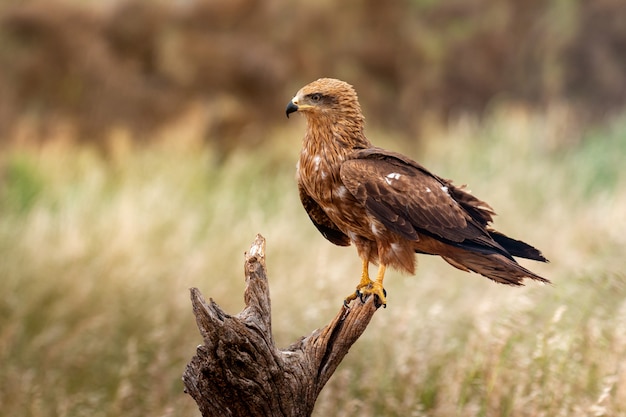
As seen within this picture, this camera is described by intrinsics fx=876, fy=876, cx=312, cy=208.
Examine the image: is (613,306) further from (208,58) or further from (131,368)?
(208,58)

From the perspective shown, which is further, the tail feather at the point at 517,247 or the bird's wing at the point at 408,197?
the bird's wing at the point at 408,197

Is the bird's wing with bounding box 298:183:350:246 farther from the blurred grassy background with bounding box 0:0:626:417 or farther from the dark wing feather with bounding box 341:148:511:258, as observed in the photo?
the blurred grassy background with bounding box 0:0:626:417

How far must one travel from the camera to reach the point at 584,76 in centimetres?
2455

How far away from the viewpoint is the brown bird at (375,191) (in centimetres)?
291

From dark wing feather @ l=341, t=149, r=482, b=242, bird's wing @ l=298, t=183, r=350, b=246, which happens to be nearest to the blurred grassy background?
bird's wing @ l=298, t=183, r=350, b=246

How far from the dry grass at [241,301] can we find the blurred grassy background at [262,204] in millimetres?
26

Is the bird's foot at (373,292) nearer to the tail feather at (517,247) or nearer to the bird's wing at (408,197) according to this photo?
the bird's wing at (408,197)

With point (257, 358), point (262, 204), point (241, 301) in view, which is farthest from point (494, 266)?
point (262, 204)

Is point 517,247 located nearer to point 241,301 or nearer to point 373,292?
point 373,292

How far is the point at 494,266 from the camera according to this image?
2.76 meters

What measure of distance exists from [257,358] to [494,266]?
0.99m

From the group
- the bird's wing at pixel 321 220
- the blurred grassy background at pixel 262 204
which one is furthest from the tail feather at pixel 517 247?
the blurred grassy background at pixel 262 204

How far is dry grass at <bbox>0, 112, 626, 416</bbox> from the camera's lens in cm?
530

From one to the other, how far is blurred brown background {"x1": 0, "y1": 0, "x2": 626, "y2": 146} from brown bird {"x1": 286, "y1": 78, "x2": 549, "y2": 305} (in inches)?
390
